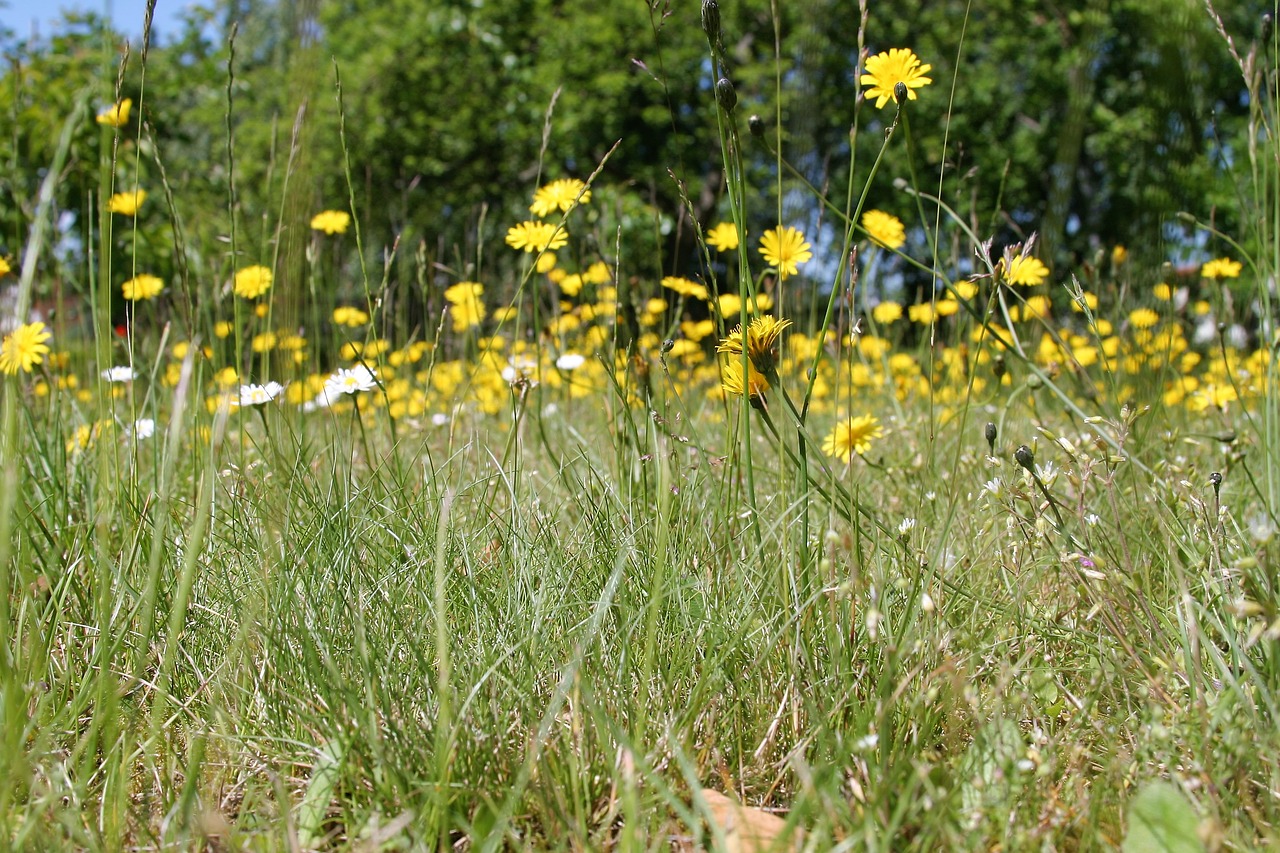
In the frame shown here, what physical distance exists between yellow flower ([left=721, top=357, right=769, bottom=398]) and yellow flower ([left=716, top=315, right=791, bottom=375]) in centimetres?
1

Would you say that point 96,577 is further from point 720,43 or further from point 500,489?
point 720,43

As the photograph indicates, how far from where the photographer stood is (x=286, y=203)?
108 cm

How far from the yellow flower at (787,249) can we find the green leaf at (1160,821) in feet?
2.35

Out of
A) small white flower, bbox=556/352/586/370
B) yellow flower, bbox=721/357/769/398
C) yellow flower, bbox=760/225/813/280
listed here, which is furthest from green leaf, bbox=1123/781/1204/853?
small white flower, bbox=556/352/586/370

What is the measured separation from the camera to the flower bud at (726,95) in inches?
39.3

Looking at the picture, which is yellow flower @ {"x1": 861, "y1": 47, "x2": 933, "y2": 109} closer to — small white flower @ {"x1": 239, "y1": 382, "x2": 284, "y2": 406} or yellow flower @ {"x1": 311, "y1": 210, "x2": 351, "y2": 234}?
small white flower @ {"x1": 239, "y1": 382, "x2": 284, "y2": 406}

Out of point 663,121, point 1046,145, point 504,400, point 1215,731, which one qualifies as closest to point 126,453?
point 504,400

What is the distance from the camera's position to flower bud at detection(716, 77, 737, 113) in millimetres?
998

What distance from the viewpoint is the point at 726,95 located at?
101 centimetres

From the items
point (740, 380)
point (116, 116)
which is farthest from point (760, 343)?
point (116, 116)

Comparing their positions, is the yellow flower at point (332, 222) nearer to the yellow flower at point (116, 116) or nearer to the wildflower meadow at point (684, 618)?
the wildflower meadow at point (684, 618)

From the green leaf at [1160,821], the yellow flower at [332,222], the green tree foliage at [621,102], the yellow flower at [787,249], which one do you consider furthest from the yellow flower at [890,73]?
the green tree foliage at [621,102]

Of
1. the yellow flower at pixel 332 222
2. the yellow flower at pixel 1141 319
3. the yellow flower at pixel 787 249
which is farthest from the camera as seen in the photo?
the yellow flower at pixel 1141 319

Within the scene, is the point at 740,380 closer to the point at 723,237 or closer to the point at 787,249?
the point at 787,249
